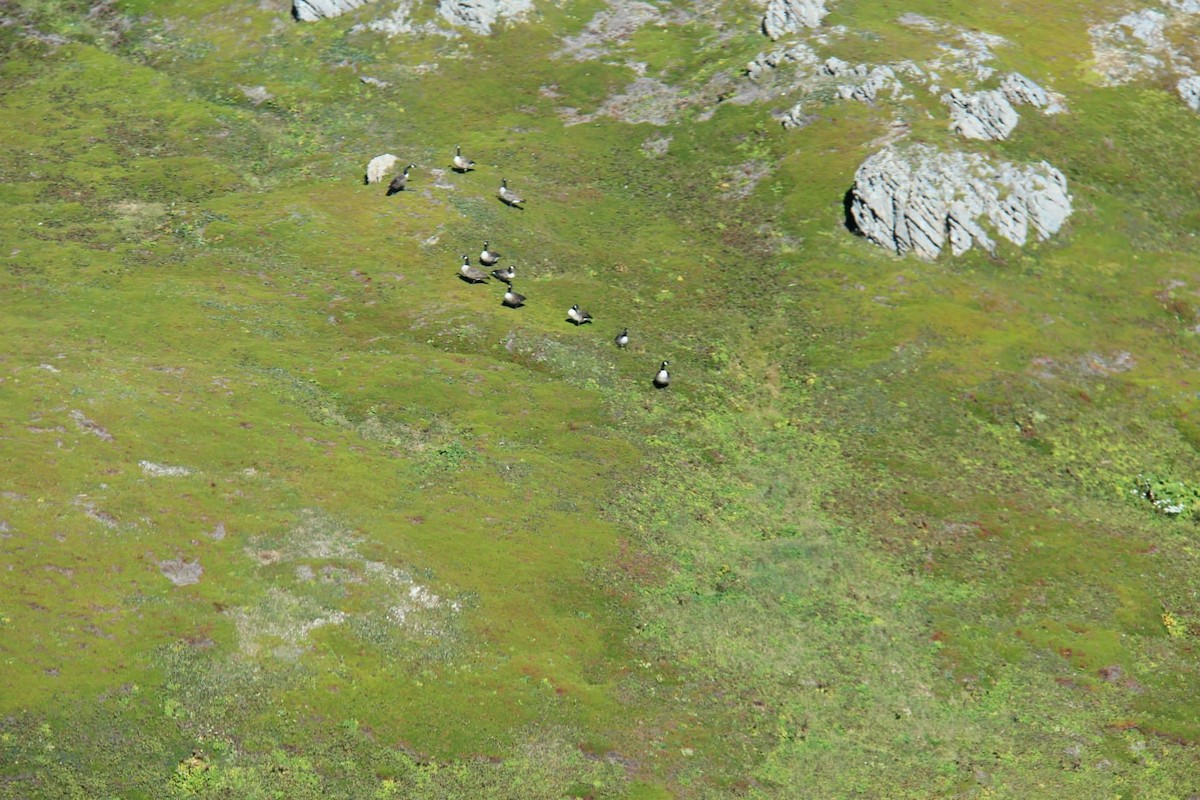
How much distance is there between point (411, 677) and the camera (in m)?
44.8

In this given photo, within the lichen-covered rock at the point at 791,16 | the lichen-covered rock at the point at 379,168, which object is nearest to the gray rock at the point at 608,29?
the lichen-covered rock at the point at 791,16

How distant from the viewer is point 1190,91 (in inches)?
3925

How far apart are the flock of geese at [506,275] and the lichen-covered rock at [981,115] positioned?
39.8m

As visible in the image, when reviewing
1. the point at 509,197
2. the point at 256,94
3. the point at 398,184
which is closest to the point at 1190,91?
the point at 509,197

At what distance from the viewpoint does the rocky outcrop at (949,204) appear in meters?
83.4

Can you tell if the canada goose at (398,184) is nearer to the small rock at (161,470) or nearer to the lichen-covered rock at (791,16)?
the small rock at (161,470)

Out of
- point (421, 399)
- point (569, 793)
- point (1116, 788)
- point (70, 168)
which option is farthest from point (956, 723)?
point (70, 168)

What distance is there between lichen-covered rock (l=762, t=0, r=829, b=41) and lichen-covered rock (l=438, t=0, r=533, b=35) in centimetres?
2872

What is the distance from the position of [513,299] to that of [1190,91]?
72239mm

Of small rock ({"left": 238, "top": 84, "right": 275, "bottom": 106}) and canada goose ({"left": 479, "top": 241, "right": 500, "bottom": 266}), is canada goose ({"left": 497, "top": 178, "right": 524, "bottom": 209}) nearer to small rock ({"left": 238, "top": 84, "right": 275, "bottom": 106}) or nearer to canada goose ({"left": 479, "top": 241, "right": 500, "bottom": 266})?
canada goose ({"left": 479, "top": 241, "right": 500, "bottom": 266})

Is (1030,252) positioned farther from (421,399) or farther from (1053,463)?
(421,399)

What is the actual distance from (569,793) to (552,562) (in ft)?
47.7

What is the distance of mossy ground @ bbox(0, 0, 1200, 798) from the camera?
43.8 meters

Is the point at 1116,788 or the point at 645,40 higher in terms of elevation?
the point at 645,40
